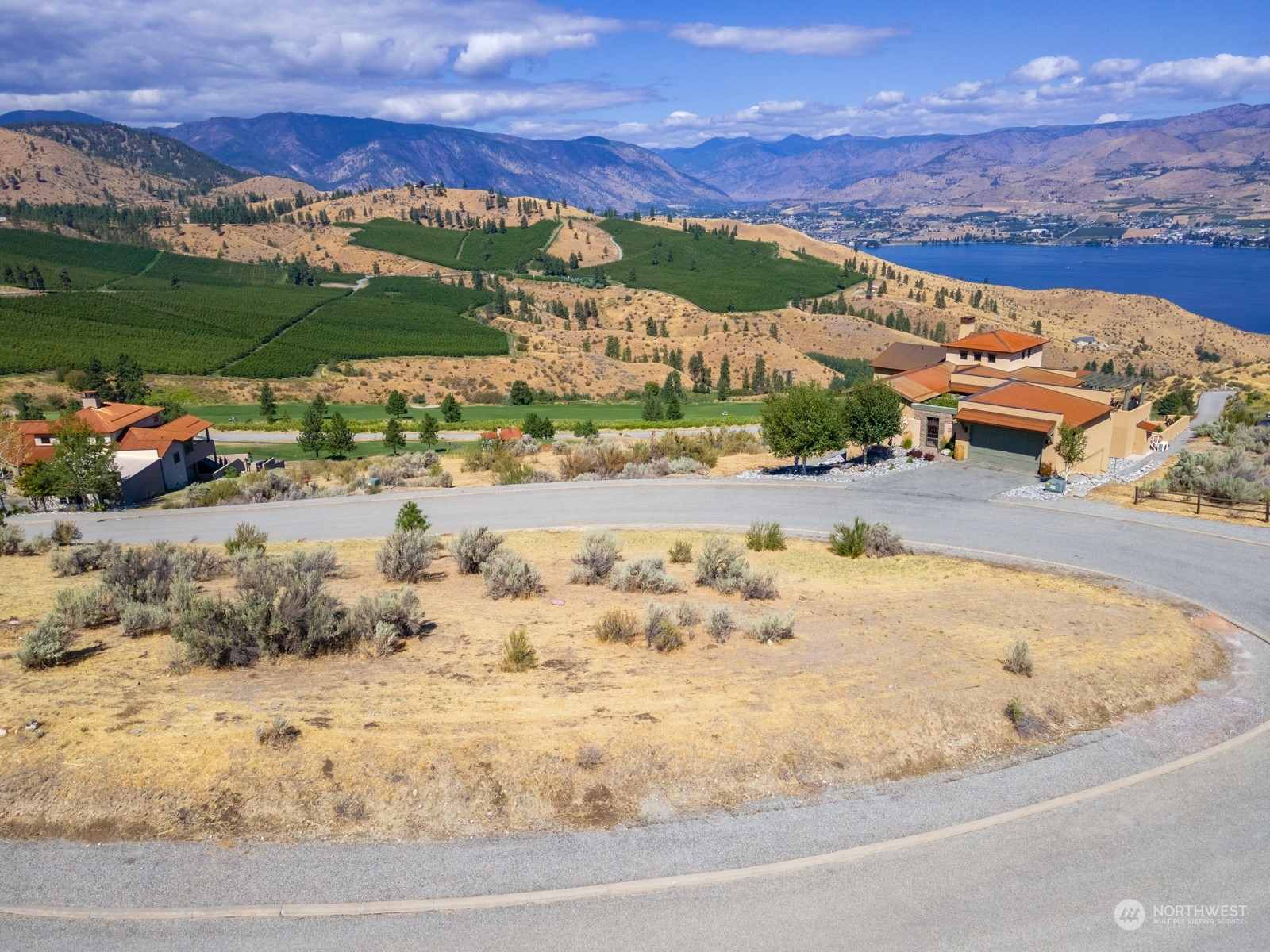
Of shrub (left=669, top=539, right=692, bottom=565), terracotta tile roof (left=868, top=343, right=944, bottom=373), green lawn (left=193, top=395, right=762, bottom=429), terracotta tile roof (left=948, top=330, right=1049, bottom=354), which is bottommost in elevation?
green lawn (left=193, top=395, right=762, bottom=429)

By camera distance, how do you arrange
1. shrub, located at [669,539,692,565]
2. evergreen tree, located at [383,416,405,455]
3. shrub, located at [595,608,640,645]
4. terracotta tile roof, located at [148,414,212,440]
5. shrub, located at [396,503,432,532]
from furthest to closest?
1. evergreen tree, located at [383,416,405,455]
2. terracotta tile roof, located at [148,414,212,440]
3. shrub, located at [396,503,432,532]
4. shrub, located at [669,539,692,565]
5. shrub, located at [595,608,640,645]

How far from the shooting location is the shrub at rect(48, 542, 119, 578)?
19453 millimetres

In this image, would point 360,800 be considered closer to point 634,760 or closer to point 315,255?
point 634,760

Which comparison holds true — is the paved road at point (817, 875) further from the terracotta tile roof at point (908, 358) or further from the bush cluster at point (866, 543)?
the terracotta tile roof at point (908, 358)

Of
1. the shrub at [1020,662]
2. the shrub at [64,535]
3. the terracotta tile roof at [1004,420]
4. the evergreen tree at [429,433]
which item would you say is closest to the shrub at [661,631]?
the shrub at [1020,662]

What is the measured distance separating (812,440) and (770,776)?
86.8 ft

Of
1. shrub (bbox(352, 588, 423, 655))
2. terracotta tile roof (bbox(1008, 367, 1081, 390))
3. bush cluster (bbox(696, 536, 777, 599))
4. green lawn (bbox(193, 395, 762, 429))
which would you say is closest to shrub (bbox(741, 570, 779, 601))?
bush cluster (bbox(696, 536, 777, 599))

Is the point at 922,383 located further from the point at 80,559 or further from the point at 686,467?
the point at 80,559

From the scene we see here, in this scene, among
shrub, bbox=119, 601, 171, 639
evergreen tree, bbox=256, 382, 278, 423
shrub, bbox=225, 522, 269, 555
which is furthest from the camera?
evergreen tree, bbox=256, 382, 278, 423

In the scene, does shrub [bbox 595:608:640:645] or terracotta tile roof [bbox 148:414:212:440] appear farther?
terracotta tile roof [bbox 148:414:212:440]

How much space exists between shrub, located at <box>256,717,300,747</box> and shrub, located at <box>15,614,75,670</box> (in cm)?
461

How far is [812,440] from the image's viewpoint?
36.2 meters

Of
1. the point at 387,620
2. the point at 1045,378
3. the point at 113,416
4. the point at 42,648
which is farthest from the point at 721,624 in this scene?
the point at 113,416

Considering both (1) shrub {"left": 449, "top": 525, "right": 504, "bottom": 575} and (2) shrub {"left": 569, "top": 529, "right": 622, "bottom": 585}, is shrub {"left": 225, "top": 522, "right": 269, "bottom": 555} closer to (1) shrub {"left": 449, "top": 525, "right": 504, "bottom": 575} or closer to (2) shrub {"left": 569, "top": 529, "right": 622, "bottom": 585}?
(1) shrub {"left": 449, "top": 525, "right": 504, "bottom": 575}
